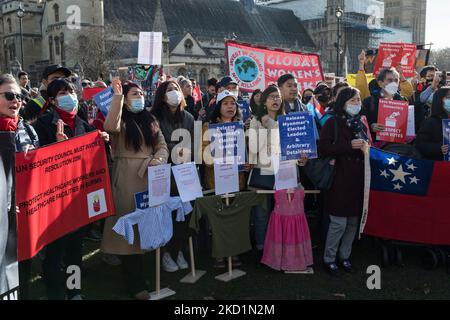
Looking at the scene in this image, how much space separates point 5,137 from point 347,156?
3527mm

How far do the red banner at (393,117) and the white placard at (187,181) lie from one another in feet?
8.49

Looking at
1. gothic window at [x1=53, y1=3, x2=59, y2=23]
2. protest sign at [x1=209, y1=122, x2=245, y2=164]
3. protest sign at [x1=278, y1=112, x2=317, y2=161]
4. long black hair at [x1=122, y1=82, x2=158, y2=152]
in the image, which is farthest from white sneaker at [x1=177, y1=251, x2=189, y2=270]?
gothic window at [x1=53, y1=3, x2=59, y2=23]

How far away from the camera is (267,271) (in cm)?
544

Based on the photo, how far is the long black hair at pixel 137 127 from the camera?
459 centimetres

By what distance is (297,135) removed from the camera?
16.5 feet

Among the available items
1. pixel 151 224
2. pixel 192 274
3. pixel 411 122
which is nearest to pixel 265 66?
pixel 411 122

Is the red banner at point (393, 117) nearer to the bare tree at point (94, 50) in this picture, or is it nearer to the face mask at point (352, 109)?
the face mask at point (352, 109)

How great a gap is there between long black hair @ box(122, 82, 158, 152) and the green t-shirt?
0.90 meters

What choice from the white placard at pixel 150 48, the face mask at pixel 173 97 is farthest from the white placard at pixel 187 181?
the white placard at pixel 150 48

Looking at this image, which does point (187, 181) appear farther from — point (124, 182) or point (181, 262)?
point (181, 262)

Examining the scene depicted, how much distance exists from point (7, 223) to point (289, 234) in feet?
10.3

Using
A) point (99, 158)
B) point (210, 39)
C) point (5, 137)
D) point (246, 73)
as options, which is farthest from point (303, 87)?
point (210, 39)

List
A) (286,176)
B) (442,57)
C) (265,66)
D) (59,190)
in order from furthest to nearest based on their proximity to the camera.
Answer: (442,57)
(265,66)
(286,176)
(59,190)

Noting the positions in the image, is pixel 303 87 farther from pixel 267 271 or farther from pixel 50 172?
pixel 50 172
